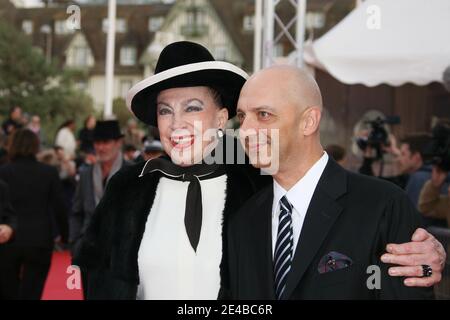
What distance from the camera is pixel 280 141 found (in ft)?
7.68

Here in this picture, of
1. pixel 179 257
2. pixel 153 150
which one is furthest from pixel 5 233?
pixel 179 257

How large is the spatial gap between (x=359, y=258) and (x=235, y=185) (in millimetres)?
786

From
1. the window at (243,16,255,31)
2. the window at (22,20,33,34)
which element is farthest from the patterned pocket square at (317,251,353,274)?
the window at (243,16,255,31)

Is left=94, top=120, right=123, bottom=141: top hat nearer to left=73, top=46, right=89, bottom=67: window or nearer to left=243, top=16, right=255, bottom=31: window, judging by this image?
left=243, top=16, right=255, bottom=31: window

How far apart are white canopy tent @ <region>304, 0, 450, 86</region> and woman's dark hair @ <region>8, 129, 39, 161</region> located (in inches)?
98.5

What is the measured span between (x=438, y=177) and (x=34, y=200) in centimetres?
319

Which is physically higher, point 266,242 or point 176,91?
point 176,91

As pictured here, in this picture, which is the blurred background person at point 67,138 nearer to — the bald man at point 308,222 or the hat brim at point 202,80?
the hat brim at point 202,80

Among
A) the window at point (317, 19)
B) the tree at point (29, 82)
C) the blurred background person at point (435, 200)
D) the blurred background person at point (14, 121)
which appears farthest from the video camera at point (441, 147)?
the window at point (317, 19)

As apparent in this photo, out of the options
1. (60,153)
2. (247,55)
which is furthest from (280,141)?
(247,55)

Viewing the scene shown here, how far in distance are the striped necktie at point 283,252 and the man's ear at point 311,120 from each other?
26 centimetres

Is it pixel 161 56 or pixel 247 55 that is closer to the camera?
pixel 161 56

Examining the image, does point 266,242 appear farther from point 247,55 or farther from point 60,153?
point 247,55

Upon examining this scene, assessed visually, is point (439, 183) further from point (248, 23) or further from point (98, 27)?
point (248, 23)
